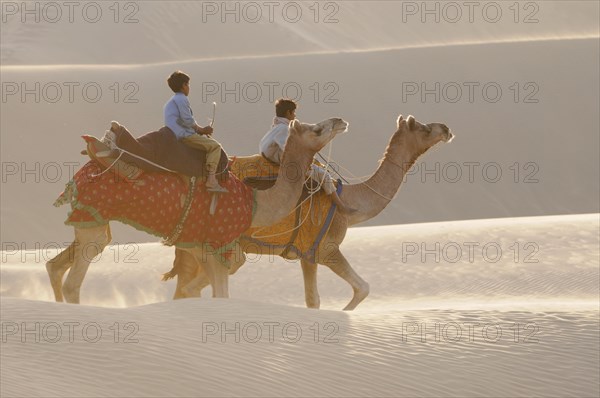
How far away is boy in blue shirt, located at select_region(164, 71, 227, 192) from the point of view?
11.0 meters

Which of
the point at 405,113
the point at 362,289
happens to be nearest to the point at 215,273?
the point at 362,289

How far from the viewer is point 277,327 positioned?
947 centimetres

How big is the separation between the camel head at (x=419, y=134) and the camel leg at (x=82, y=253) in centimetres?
316

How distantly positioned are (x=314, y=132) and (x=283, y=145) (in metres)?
0.46

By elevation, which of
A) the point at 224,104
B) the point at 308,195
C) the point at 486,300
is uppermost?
the point at 224,104

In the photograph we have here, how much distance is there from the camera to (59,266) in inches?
428

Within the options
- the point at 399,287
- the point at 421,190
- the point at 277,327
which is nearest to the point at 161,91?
the point at 421,190

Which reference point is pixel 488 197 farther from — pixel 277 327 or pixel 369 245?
pixel 277 327

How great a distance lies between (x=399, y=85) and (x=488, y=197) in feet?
15.8

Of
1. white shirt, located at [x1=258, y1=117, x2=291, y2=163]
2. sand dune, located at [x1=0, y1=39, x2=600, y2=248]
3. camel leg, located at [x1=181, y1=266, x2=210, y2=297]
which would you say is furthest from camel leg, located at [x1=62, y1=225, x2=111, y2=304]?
sand dune, located at [x1=0, y1=39, x2=600, y2=248]

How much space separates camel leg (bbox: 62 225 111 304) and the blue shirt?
1123 mm

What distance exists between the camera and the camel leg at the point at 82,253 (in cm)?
1055
